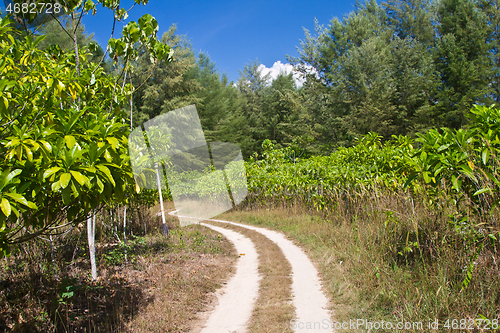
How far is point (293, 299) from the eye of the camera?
13.6ft

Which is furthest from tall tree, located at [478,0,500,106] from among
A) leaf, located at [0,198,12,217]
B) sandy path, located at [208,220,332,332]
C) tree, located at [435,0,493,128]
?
leaf, located at [0,198,12,217]

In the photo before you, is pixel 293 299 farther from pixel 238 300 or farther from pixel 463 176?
pixel 463 176

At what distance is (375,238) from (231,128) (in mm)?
26647

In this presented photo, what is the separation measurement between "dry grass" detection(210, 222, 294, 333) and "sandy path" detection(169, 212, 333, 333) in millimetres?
94

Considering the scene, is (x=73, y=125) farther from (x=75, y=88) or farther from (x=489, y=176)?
(x=489, y=176)

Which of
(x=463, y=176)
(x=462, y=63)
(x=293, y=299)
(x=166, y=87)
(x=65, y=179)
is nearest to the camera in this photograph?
(x=65, y=179)

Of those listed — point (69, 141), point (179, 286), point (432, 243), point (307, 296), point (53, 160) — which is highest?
point (69, 141)

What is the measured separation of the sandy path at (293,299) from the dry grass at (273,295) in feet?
0.31

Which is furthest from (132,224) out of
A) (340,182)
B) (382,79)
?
(382,79)

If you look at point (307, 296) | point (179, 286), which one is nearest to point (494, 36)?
point (307, 296)

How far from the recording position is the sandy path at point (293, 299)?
3.50m

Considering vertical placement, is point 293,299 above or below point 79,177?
below

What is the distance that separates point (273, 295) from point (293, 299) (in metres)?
0.34

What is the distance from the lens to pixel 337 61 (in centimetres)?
2400
